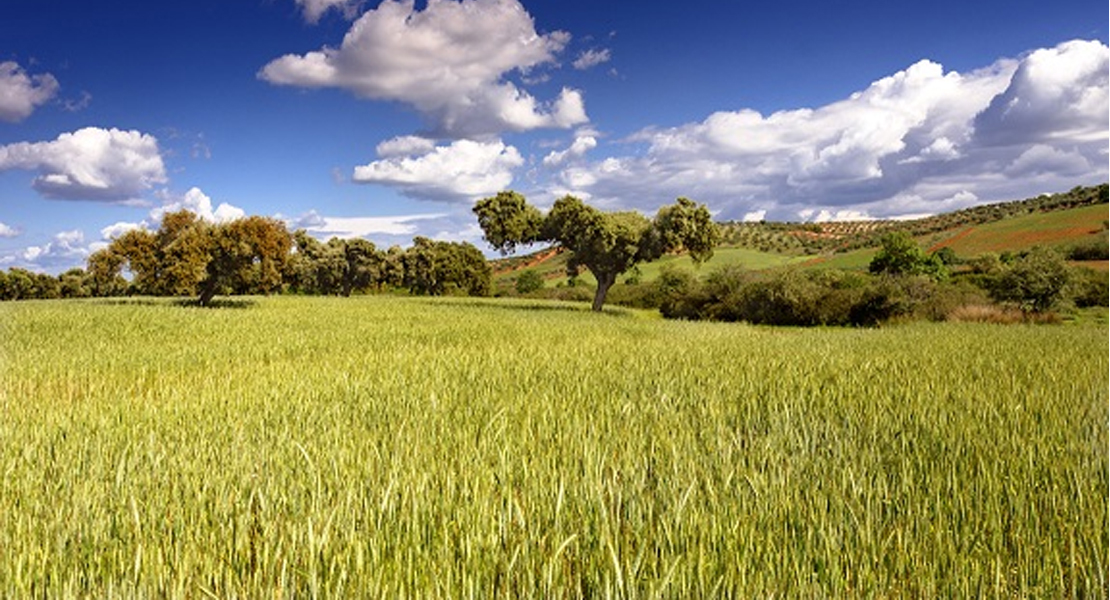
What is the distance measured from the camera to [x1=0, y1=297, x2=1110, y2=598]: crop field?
2701 mm

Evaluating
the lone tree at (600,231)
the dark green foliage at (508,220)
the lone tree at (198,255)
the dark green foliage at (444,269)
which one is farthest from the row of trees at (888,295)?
the dark green foliage at (444,269)

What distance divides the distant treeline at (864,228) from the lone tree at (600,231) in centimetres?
7720

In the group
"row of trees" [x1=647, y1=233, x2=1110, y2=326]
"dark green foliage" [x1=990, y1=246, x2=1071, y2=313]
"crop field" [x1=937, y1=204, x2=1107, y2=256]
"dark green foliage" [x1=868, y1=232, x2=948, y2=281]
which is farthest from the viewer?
"crop field" [x1=937, y1=204, x2=1107, y2=256]

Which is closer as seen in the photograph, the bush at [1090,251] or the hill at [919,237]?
the bush at [1090,251]

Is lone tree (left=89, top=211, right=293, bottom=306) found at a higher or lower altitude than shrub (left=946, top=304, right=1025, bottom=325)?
higher

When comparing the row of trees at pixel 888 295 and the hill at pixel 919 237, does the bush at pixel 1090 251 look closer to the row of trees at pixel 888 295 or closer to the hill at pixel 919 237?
the hill at pixel 919 237

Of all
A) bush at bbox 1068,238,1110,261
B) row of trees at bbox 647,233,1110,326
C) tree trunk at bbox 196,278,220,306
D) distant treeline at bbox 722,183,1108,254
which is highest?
distant treeline at bbox 722,183,1108,254

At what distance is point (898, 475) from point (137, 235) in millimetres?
34201

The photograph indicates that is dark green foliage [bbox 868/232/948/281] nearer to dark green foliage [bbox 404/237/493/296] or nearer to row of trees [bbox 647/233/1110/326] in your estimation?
row of trees [bbox 647/233/1110/326]

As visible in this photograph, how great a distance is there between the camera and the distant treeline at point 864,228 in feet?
334

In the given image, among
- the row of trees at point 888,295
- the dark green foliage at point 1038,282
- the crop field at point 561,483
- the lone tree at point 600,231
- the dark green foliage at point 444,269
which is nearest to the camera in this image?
the crop field at point 561,483

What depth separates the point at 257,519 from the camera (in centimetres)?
353

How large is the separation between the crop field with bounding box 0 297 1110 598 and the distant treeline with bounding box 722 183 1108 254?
10321cm

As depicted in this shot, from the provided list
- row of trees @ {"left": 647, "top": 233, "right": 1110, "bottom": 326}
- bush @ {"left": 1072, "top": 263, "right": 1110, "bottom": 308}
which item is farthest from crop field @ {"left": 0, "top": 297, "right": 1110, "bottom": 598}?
bush @ {"left": 1072, "top": 263, "right": 1110, "bottom": 308}
